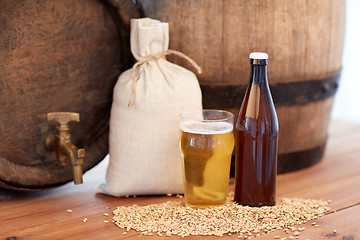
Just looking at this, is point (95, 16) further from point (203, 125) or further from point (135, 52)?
point (203, 125)

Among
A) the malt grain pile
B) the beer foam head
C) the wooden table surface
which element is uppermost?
the beer foam head

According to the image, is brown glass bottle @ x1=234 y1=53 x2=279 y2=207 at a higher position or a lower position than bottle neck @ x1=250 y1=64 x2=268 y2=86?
lower

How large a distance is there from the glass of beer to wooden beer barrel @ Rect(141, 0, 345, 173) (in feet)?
0.69

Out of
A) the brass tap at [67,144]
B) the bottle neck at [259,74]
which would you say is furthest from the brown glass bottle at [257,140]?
the brass tap at [67,144]

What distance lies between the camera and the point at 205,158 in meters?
1.17

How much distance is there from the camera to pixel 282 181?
1.44 m

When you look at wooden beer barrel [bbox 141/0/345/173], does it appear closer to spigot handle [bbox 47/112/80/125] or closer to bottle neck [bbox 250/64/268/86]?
bottle neck [bbox 250/64/268/86]

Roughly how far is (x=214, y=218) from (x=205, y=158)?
0.44 feet

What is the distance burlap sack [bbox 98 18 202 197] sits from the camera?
1.26 metres

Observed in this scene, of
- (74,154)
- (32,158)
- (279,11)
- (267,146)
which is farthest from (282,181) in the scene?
(32,158)

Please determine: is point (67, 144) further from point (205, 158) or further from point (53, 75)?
point (205, 158)

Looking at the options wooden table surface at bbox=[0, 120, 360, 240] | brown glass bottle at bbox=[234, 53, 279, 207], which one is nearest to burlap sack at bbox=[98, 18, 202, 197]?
wooden table surface at bbox=[0, 120, 360, 240]

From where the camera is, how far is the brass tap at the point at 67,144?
4.22 ft

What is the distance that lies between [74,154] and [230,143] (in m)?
0.39
